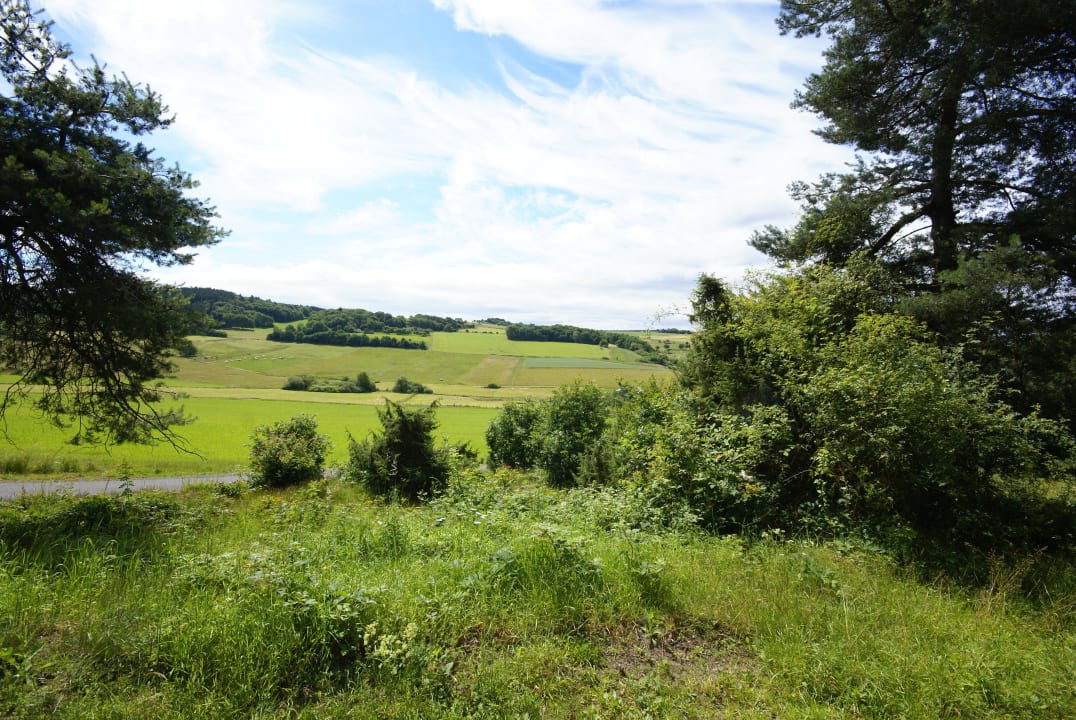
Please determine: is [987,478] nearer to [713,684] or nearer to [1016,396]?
[713,684]

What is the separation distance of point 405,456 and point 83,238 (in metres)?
10.1

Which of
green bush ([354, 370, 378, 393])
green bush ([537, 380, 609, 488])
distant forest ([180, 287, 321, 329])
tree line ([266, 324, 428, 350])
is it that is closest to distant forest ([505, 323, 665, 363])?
tree line ([266, 324, 428, 350])

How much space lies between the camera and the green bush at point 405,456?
15219 millimetres

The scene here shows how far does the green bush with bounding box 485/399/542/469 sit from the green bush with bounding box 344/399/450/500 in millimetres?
8087

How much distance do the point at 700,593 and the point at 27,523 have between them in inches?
339

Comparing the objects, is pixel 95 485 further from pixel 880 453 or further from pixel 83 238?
pixel 880 453

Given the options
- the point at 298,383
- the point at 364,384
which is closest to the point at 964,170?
the point at 364,384

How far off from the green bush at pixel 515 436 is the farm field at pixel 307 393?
164 inches

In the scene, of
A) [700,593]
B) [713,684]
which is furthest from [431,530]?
[713,684]

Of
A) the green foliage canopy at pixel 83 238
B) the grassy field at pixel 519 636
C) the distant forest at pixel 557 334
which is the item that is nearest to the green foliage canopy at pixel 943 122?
the grassy field at pixel 519 636

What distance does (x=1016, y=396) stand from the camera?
31.5 ft

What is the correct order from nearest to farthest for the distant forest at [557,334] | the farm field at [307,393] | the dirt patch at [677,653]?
the dirt patch at [677,653] → the farm field at [307,393] → the distant forest at [557,334]

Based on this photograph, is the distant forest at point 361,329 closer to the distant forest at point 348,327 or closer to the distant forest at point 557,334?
the distant forest at point 348,327

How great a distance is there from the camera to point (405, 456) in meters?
15.6
